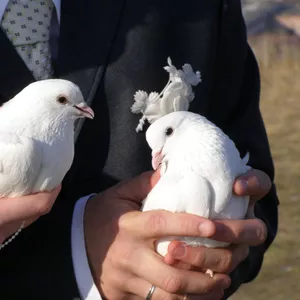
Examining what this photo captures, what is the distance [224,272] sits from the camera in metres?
1.43

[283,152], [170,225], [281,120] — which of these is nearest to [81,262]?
[170,225]

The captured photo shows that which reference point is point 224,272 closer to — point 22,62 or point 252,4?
point 22,62

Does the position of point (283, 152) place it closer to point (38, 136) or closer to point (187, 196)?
point (187, 196)

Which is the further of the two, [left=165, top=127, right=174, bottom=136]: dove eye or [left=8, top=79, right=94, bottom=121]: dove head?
[left=165, top=127, right=174, bottom=136]: dove eye

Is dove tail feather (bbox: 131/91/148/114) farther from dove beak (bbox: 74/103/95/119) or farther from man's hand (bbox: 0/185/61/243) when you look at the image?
man's hand (bbox: 0/185/61/243)

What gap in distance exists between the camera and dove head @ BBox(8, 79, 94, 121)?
135cm

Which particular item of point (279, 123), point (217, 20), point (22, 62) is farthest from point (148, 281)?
point (279, 123)

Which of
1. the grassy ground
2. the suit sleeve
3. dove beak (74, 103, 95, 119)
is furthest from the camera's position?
the grassy ground

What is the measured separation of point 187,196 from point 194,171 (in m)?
0.06

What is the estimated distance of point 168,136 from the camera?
1.46 metres

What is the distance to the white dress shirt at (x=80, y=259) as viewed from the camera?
1.46 metres

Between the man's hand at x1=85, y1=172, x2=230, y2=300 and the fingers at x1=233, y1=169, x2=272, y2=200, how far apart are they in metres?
0.12

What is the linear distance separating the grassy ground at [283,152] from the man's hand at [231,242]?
2101mm

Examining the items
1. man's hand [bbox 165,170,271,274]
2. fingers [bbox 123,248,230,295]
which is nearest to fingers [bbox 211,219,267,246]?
man's hand [bbox 165,170,271,274]
